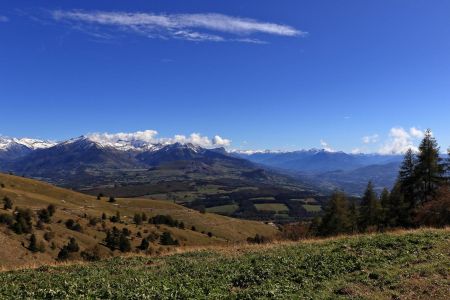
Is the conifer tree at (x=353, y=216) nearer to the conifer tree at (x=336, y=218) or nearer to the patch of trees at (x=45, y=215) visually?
the conifer tree at (x=336, y=218)

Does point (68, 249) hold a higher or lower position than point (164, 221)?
higher

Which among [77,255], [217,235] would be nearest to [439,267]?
[77,255]

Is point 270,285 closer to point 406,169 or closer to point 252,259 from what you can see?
point 252,259

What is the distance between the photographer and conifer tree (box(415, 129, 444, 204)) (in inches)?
2591

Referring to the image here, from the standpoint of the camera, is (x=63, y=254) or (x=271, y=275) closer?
(x=271, y=275)

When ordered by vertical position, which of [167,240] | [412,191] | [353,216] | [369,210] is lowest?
[167,240]

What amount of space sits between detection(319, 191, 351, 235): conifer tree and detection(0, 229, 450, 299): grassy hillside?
4748 cm

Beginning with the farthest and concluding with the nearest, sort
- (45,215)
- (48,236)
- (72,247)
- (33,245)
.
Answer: (45,215)
(48,236)
(72,247)
(33,245)

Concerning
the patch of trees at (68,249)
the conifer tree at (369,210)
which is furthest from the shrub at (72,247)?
the conifer tree at (369,210)

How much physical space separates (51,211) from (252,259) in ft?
362

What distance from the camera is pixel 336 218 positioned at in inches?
3019

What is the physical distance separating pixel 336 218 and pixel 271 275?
5822cm

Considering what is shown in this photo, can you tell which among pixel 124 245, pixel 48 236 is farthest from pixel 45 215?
pixel 124 245

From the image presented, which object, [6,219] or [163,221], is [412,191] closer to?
[6,219]
